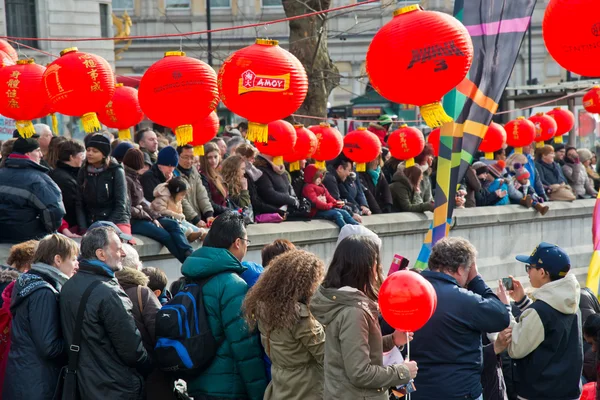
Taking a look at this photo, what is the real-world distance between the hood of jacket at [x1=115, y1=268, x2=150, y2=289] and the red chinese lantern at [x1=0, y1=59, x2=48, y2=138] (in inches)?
161

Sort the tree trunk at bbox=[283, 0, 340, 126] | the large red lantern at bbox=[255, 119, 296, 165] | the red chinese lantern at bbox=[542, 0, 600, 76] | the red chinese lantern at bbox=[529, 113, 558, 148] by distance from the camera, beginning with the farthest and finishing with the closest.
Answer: the red chinese lantern at bbox=[529, 113, 558, 148]
the tree trunk at bbox=[283, 0, 340, 126]
the large red lantern at bbox=[255, 119, 296, 165]
the red chinese lantern at bbox=[542, 0, 600, 76]

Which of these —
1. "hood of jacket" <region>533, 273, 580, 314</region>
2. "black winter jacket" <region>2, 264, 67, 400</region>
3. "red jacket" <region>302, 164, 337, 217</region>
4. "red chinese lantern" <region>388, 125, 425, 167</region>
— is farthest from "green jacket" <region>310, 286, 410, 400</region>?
"red chinese lantern" <region>388, 125, 425, 167</region>

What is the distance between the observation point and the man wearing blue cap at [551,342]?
643 centimetres

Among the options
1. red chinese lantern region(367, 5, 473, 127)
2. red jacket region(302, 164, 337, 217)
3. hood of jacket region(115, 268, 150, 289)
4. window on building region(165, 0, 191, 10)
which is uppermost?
red chinese lantern region(367, 5, 473, 127)

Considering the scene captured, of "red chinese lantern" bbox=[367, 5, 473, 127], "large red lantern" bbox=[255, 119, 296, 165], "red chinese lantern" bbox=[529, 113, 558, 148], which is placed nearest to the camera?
"red chinese lantern" bbox=[367, 5, 473, 127]

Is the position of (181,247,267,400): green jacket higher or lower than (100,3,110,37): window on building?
lower

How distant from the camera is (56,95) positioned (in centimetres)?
948

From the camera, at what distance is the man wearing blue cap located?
6430mm

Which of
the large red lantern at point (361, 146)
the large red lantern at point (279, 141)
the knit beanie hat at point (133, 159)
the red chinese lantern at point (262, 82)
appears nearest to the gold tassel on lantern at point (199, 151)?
the knit beanie hat at point (133, 159)

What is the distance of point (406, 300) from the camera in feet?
17.2

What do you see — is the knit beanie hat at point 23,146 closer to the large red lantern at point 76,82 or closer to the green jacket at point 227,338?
the large red lantern at point 76,82

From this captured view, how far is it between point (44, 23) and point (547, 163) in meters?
18.4

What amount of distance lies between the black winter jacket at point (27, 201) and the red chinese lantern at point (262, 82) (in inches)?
68.1

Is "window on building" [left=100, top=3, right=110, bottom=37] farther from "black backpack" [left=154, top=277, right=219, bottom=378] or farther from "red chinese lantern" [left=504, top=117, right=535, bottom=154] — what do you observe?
"black backpack" [left=154, top=277, right=219, bottom=378]
